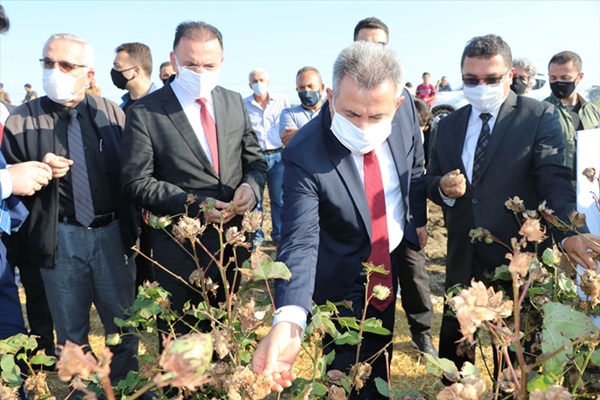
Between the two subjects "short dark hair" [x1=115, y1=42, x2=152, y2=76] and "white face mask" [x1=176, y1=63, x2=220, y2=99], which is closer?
"white face mask" [x1=176, y1=63, x2=220, y2=99]

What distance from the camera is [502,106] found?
2.75 m

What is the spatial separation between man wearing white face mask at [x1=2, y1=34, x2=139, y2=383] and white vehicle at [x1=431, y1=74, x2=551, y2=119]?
10511 mm

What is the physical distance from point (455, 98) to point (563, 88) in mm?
9343

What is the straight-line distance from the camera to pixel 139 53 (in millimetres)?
4672

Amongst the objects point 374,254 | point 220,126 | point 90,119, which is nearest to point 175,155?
point 220,126

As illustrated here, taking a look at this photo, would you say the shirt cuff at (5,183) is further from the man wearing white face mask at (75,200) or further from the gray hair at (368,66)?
the gray hair at (368,66)

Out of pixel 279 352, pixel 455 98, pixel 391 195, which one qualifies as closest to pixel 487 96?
pixel 391 195

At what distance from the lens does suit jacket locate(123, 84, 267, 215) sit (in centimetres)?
283

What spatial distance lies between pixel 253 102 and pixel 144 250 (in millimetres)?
3596

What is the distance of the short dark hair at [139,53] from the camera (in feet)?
15.3

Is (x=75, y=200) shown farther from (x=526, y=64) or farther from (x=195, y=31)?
(x=526, y=64)

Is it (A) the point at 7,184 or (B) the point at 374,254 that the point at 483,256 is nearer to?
(B) the point at 374,254

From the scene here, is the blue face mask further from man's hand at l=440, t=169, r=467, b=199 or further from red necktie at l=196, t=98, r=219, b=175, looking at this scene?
man's hand at l=440, t=169, r=467, b=199

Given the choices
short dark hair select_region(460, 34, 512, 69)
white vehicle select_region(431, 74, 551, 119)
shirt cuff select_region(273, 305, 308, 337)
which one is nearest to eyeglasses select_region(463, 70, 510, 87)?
short dark hair select_region(460, 34, 512, 69)
